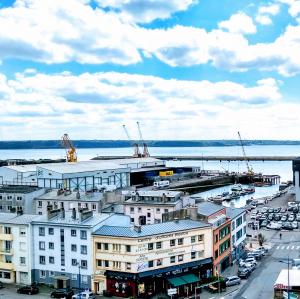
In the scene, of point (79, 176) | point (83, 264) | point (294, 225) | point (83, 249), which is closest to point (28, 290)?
point (83, 264)

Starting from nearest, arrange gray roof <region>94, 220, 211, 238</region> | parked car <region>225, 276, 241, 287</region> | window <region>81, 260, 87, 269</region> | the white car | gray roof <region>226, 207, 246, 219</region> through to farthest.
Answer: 1. the white car
2. gray roof <region>94, 220, 211, 238</region>
3. window <region>81, 260, 87, 269</region>
4. parked car <region>225, 276, 241, 287</region>
5. gray roof <region>226, 207, 246, 219</region>

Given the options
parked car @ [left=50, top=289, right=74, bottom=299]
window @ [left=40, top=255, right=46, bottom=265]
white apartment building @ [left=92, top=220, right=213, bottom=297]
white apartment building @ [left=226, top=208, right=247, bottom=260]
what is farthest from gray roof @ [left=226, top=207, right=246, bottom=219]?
window @ [left=40, top=255, right=46, bottom=265]

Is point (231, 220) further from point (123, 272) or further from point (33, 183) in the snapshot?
point (33, 183)

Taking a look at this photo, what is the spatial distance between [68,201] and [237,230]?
20.8m

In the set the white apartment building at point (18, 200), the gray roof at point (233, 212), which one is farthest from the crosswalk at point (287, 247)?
the white apartment building at point (18, 200)

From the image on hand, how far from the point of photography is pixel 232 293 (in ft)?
145

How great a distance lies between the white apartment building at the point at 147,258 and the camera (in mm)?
43594

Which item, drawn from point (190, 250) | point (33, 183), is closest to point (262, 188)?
point (33, 183)

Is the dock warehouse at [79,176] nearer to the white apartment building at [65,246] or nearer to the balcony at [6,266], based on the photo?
the balcony at [6,266]

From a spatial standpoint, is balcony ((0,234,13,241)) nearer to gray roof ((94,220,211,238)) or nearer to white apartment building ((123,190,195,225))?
gray roof ((94,220,211,238))

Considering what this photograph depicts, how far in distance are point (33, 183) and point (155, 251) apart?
181 feet

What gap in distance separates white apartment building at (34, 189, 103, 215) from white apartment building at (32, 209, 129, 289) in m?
11.7

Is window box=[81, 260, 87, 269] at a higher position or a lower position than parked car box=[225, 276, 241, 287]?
higher

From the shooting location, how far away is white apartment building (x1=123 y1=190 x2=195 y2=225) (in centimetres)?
5872
